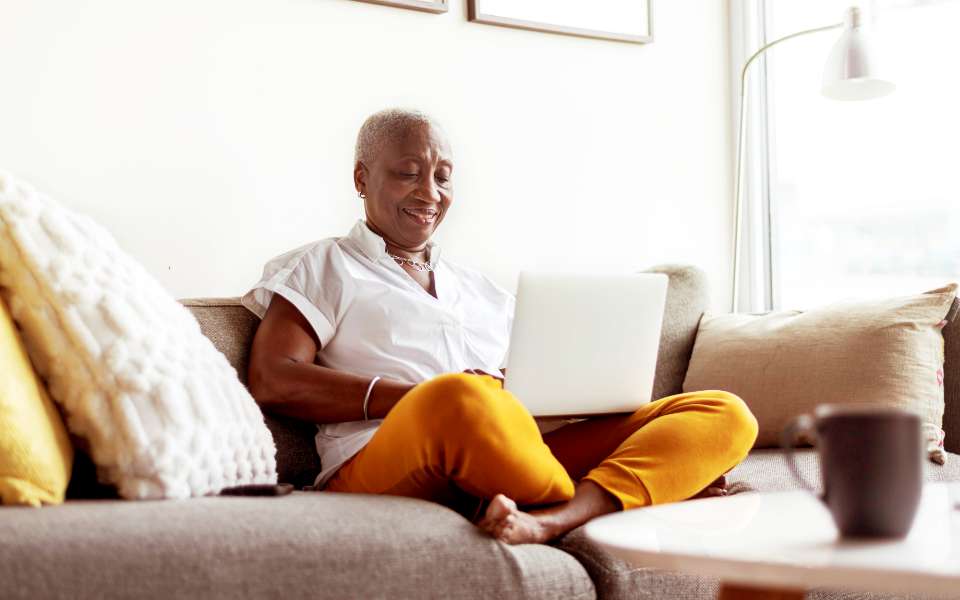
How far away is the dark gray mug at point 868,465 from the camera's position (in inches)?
36.7

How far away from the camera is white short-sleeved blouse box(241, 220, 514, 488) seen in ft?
6.87

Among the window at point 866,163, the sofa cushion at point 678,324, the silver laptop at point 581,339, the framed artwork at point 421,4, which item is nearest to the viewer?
the silver laptop at point 581,339

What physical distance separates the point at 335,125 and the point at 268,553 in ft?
5.11

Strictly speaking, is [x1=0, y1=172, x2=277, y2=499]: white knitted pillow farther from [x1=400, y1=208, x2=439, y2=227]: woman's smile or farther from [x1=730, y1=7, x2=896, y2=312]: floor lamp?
[x1=730, y1=7, x2=896, y2=312]: floor lamp

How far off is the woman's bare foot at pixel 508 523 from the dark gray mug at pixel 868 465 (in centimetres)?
64

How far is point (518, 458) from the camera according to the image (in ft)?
5.33

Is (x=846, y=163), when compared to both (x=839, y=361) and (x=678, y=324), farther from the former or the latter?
(x=839, y=361)

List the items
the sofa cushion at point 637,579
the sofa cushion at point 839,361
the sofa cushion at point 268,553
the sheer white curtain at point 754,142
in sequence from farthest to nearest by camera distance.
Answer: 1. the sheer white curtain at point 754,142
2. the sofa cushion at point 839,361
3. the sofa cushion at point 637,579
4. the sofa cushion at point 268,553

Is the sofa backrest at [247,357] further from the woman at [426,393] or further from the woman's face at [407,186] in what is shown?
the woman's face at [407,186]

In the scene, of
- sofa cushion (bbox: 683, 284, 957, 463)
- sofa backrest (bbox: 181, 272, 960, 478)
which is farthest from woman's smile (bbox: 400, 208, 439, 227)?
sofa cushion (bbox: 683, 284, 957, 463)

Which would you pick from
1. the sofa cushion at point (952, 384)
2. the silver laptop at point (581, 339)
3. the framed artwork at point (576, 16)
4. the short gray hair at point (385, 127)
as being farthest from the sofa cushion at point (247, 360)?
the sofa cushion at point (952, 384)

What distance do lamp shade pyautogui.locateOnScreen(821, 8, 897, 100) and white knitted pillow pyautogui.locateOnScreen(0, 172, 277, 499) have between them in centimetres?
184

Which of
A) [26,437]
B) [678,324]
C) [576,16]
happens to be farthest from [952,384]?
[26,437]

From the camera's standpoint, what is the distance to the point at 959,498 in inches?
50.1
